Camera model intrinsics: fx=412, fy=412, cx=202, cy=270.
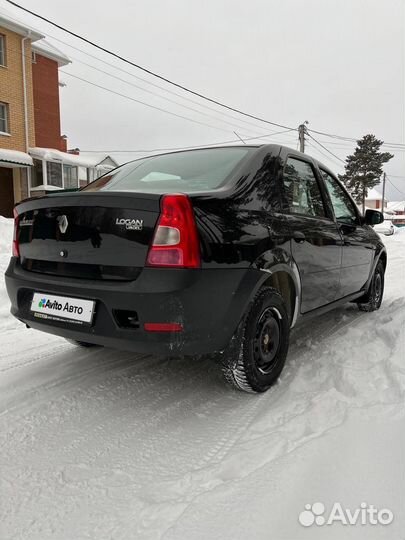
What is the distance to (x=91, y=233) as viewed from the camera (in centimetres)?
222

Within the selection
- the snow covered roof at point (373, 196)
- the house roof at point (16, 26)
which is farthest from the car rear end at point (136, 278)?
the snow covered roof at point (373, 196)

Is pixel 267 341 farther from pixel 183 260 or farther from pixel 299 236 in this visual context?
pixel 183 260

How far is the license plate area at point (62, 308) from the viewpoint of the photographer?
2189 mm

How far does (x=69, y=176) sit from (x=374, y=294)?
19303 millimetres

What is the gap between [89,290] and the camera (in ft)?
7.12

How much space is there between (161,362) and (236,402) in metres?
0.81

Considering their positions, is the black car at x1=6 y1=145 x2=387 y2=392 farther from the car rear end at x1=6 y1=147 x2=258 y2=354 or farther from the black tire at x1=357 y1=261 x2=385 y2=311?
the black tire at x1=357 y1=261 x2=385 y2=311

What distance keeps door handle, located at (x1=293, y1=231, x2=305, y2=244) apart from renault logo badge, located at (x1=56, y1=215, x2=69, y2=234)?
1.48 m

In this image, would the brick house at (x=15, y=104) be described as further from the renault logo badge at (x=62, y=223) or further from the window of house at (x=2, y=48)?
the renault logo badge at (x=62, y=223)

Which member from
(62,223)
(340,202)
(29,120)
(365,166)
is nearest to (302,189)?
(340,202)

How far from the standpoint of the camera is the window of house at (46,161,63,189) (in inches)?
761

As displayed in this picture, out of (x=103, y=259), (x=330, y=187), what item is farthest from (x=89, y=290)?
(x=330, y=187)

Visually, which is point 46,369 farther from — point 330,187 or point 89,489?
point 330,187

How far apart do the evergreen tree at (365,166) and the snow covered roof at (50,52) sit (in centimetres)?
3423
